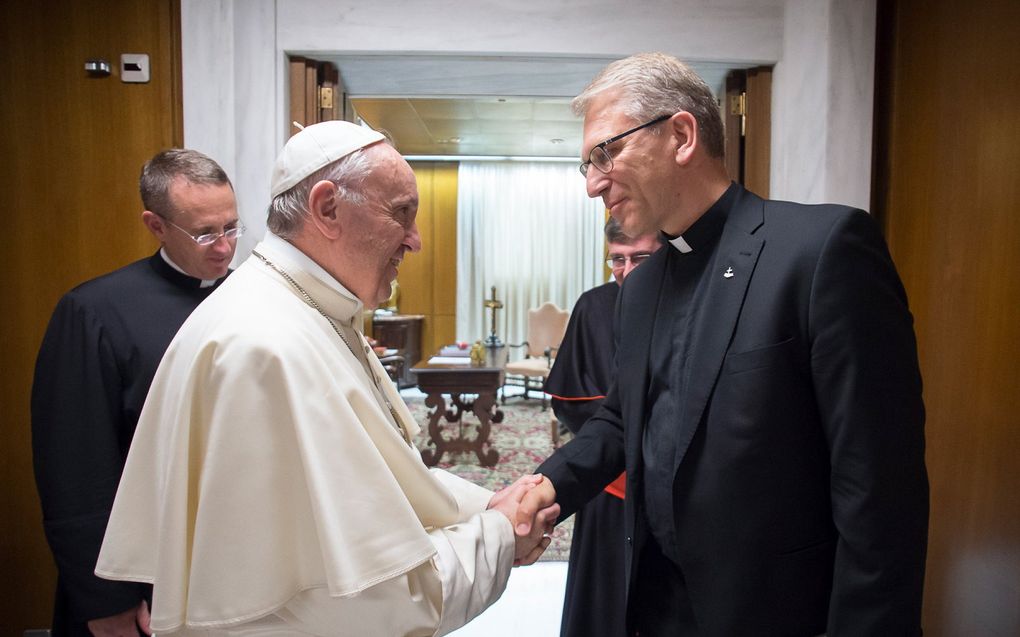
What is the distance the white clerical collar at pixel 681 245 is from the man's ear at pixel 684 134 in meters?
0.20

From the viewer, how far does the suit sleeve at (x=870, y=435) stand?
1.19 m

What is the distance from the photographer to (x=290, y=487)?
4.01ft

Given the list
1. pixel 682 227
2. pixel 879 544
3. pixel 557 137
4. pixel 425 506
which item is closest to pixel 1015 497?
pixel 879 544

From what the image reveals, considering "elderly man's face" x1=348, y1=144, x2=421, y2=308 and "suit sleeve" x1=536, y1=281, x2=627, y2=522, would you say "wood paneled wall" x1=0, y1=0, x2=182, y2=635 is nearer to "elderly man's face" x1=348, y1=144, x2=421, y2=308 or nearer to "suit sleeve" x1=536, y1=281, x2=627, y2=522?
"elderly man's face" x1=348, y1=144, x2=421, y2=308

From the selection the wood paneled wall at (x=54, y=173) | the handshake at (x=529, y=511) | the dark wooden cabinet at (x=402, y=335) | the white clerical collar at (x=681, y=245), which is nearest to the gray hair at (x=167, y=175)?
the wood paneled wall at (x=54, y=173)

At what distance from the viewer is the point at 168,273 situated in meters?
2.24

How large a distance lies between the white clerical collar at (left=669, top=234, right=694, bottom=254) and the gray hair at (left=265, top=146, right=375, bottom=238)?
29.6 inches

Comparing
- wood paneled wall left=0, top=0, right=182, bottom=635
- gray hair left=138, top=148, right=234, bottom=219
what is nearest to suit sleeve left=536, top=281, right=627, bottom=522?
gray hair left=138, top=148, right=234, bottom=219

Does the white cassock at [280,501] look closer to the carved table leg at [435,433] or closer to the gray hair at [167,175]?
the gray hair at [167,175]

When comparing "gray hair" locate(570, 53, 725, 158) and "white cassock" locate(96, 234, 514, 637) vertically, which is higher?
"gray hair" locate(570, 53, 725, 158)

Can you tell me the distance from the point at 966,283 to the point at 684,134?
1.46 metres

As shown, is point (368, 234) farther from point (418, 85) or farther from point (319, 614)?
point (418, 85)

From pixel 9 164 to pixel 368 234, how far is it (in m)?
2.54

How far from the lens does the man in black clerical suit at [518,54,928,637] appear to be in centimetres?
120
